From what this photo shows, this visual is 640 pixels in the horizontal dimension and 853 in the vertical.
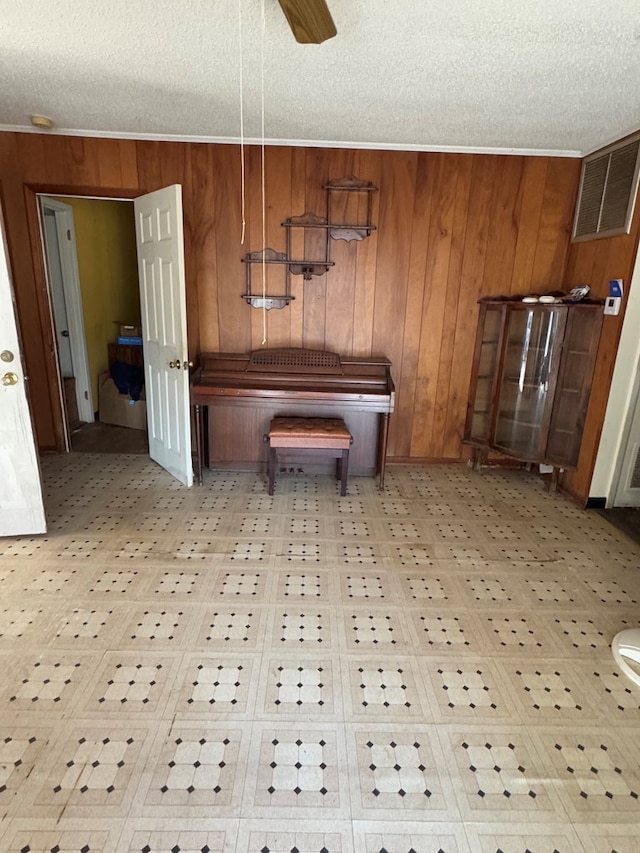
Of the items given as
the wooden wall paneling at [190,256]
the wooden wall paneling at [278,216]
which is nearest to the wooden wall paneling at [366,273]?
the wooden wall paneling at [278,216]

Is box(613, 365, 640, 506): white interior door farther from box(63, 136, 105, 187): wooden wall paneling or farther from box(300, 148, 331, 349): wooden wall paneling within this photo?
box(63, 136, 105, 187): wooden wall paneling

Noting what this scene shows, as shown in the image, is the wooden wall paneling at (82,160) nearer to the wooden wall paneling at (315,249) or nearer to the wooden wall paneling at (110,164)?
the wooden wall paneling at (110,164)

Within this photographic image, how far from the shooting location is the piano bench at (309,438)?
3223 mm

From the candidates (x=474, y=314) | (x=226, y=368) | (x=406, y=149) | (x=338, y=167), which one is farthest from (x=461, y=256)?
(x=226, y=368)

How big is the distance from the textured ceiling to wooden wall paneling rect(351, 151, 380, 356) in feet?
0.53

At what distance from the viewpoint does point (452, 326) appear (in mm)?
3697

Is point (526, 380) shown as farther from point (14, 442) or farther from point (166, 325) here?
point (14, 442)

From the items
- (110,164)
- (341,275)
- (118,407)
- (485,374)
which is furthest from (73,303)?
(485,374)

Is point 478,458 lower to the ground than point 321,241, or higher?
lower

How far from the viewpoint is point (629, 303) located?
2.91 metres

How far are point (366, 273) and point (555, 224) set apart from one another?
139cm

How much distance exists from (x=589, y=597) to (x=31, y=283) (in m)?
4.07

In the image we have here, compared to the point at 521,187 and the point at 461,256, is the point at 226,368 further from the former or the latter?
the point at 521,187

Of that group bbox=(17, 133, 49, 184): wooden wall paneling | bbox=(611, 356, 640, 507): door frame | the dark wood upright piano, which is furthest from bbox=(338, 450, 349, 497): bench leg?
bbox=(17, 133, 49, 184): wooden wall paneling
